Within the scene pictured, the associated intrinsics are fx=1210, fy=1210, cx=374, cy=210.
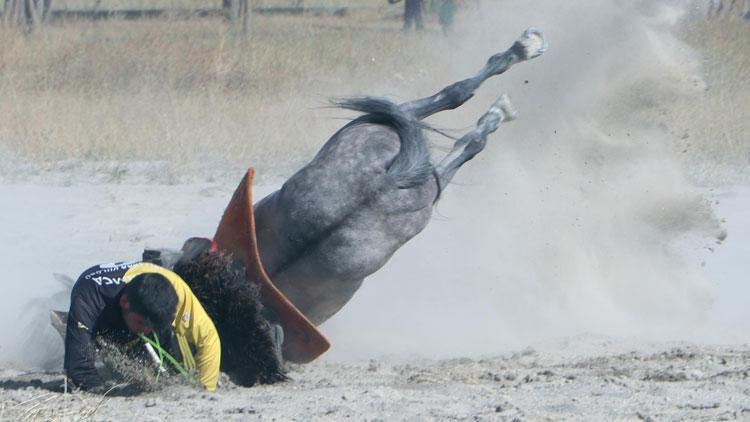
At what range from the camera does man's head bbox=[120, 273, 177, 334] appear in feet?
14.5

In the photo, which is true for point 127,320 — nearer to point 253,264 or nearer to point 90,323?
point 90,323

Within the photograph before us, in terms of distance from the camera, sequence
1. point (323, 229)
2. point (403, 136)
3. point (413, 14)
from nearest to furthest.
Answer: point (323, 229) < point (403, 136) < point (413, 14)

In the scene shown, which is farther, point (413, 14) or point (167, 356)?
point (413, 14)

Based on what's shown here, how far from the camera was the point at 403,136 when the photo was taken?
17.4ft

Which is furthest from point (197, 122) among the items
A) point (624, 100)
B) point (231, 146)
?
point (624, 100)

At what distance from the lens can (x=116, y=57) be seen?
508 inches

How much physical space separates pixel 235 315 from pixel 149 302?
48 centimetres

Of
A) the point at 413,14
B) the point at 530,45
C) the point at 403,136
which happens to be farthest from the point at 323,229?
the point at 413,14

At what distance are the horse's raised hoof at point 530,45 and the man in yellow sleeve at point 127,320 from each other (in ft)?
7.19

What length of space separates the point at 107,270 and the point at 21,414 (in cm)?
88

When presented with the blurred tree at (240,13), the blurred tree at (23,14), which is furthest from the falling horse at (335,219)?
the blurred tree at (240,13)

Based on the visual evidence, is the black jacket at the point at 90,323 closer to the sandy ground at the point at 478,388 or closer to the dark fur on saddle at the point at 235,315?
the sandy ground at the point at 478,388

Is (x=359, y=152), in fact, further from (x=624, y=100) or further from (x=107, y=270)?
(x=624, y=100)

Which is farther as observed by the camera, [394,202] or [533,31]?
[533,31]
